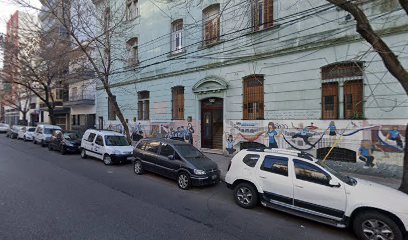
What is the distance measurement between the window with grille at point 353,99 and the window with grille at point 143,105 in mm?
12968

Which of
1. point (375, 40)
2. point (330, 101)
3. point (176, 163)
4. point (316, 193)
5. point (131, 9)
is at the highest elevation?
point (131, 9)

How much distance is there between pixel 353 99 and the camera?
9469 millimetres

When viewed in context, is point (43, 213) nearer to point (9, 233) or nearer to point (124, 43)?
point (9, 233)

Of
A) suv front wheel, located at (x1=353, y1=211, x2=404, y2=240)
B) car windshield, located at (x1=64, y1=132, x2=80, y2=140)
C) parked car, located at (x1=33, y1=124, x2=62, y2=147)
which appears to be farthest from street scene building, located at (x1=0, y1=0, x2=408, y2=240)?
car windshield, located at (x1=64, y1=132, x2=80, y2=140)

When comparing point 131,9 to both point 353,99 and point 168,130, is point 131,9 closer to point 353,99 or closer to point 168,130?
point 168,130

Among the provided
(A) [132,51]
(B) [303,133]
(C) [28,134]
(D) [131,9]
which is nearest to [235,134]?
(B) [303,133]

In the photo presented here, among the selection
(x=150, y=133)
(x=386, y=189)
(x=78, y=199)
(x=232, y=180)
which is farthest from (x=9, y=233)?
(x=150, y=133)

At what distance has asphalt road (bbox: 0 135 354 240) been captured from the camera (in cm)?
453

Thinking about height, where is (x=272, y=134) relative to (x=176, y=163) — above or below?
above

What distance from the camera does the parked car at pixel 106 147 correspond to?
11.2 m

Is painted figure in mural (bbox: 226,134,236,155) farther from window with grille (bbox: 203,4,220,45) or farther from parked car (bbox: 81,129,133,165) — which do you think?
window with grille (bbox: 203,4,220,45)

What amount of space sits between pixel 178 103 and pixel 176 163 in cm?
837

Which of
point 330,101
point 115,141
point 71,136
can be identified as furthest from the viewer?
point 71,136

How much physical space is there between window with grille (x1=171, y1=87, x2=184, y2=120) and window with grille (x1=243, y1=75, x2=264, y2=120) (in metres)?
4.76
